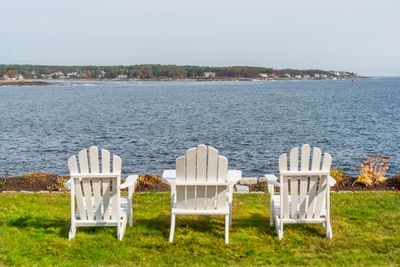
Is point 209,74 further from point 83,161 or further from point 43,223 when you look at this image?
point 83,161

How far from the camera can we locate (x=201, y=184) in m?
5.86

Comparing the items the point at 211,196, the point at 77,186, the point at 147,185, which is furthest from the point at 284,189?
the point at 147,185

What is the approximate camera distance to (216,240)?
5922 millimetres

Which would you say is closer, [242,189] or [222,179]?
[222,179]

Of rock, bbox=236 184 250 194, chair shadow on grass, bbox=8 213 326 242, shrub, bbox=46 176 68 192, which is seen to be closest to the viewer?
Answer: chair shadow on grass, bbox=8 213 326 242

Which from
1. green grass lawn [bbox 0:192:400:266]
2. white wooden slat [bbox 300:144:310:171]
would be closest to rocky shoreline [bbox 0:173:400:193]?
green grass lawn [bbox 0:192:400:266]

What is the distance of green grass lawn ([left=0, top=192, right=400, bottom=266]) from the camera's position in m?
5.29

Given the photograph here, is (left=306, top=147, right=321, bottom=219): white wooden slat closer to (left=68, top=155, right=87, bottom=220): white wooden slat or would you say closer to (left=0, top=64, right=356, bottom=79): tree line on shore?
(left=68, top=155, right=87, bottom=220): white wooden slat

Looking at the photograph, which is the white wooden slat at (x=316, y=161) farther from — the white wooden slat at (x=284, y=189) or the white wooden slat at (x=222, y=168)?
the white wooden slat at (x=222, y=168)

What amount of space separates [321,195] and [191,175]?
5.57 ft

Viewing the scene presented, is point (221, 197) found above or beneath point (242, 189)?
above

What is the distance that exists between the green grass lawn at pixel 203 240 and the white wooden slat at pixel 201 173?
0.45 meters

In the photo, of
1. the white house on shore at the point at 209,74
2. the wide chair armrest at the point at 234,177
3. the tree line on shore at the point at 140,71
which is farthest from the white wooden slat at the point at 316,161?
the white house on shore at the point at 209,74

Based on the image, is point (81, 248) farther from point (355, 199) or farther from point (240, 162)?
point (240, 162)
